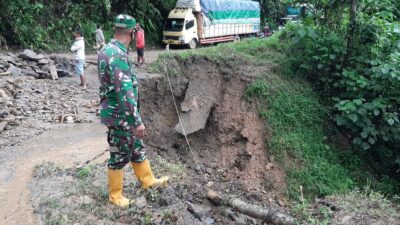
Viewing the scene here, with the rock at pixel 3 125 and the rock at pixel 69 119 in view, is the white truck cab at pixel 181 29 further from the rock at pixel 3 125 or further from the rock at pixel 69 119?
the rock at pixel 3 125

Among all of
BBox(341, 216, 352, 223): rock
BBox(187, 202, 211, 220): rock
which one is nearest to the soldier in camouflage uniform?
BBox(187, 202, 211, 220): rock

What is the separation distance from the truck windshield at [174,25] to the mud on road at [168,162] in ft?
40.8

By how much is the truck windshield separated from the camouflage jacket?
18.3 metres

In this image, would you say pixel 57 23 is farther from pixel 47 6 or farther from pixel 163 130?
pixel 163 130

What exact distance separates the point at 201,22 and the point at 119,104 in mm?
19215

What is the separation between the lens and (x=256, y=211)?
5281mm

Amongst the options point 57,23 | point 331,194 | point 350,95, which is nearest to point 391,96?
point 350,95

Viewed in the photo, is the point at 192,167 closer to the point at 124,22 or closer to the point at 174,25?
the point at 124,22

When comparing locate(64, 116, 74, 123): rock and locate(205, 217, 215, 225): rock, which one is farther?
locate(64, 116, 74, 123): rock

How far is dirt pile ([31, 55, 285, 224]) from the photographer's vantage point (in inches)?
174

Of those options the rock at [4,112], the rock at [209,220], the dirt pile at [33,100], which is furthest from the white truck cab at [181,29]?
the rock at [209,220]

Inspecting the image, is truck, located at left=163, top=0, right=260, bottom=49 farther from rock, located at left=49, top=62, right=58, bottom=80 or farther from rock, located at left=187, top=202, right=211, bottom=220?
rock, located at left=187, top=202, right=211, bottom=220

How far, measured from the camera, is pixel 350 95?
736cm

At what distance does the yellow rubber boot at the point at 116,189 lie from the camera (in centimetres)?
432
